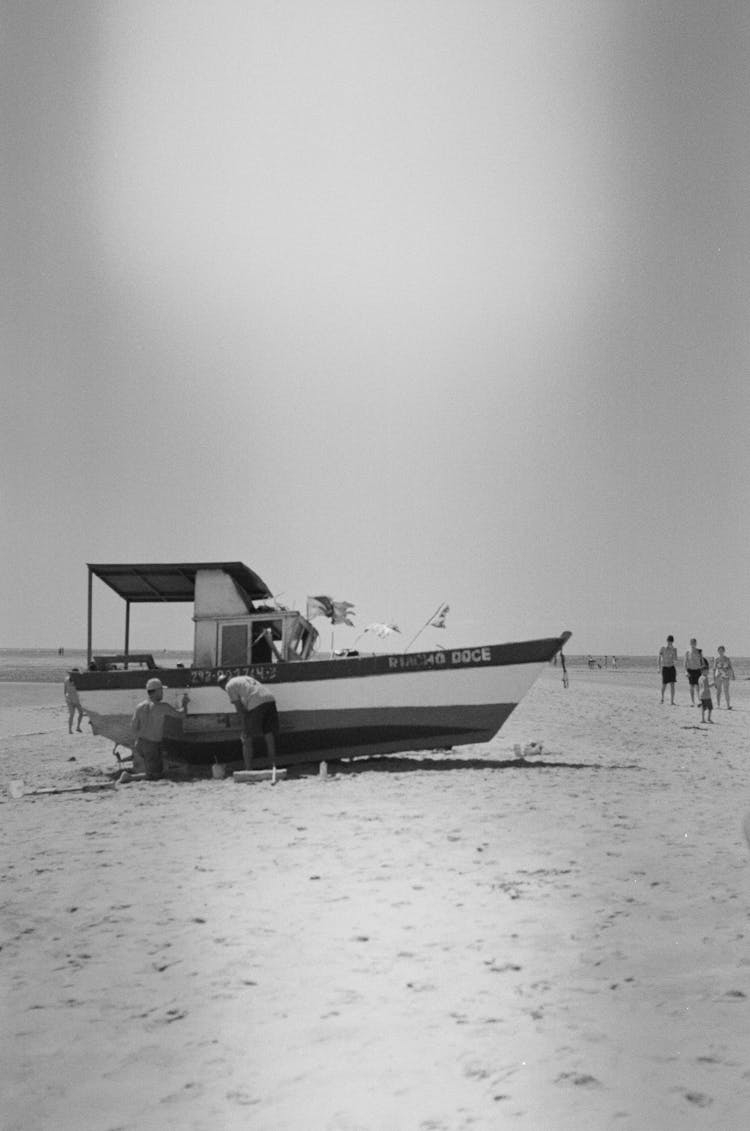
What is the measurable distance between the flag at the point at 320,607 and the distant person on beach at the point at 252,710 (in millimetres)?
1776

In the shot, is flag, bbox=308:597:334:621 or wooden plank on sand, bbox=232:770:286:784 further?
flag, bbox=308:597:334:621

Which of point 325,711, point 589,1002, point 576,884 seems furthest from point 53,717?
point 589,1002

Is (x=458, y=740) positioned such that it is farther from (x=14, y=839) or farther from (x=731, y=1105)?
(x=731, y=1105)

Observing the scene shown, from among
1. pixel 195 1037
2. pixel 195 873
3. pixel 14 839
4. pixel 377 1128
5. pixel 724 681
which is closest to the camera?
pixel 377 1128

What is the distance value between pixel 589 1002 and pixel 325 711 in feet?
26.8

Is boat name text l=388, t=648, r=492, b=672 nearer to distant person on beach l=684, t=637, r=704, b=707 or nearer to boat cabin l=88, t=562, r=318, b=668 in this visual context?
boat cabin l=88, t=562, r=318, b=668

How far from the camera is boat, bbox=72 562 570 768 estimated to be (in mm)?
11773

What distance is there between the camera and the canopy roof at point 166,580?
12383 millimetres

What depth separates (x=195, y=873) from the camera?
623 centimetres

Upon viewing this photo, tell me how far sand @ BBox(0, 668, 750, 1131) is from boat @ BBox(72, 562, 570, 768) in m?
3.04

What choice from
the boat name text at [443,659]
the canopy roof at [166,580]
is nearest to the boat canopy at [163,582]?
the canopy roof at [166,580]

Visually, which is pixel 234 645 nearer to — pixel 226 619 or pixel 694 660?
pixel 226 619

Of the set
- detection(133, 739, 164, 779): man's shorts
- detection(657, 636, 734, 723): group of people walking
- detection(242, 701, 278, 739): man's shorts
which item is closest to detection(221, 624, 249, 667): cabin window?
detection(242, 701, 278, 739): man's shorts

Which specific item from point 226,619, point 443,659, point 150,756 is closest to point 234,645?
point 226,619
